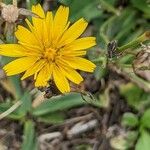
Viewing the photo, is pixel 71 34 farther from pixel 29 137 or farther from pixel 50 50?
pixel 29 137

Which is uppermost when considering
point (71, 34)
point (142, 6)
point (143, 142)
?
point (142, 6)

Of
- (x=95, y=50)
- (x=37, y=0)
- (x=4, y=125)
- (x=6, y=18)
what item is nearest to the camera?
(x=6, y=18)

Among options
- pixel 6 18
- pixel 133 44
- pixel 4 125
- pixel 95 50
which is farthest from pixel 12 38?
pixel 4 125

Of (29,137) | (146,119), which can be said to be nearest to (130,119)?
(146,119)

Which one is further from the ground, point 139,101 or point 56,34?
point 56,34

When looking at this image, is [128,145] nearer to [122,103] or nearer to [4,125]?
[122,103]

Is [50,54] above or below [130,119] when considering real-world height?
above
